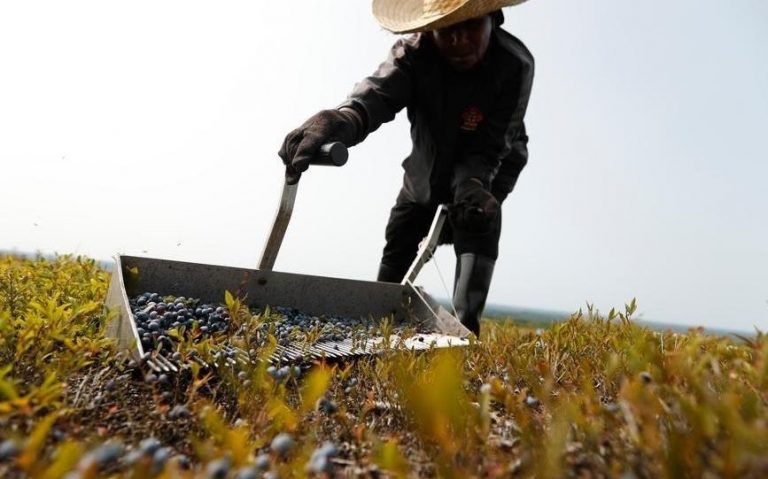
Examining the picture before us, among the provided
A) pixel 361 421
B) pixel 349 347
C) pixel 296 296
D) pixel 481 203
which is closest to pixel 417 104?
pixel 481 203

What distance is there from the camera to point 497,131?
382cm

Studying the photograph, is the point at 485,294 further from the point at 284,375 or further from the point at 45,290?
the point at 45,290

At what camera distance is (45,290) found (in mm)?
2797

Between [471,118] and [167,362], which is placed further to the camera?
[471,118]

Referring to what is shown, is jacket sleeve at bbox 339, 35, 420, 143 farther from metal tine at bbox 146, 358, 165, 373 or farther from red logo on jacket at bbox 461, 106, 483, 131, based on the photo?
metal tine at bbox 146, 358, 165, 373

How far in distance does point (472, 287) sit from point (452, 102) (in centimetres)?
126

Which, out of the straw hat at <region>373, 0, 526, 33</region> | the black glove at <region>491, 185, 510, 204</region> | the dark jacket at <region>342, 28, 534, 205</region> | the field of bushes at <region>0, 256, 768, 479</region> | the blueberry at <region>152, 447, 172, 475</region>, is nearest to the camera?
the field of bushes at <region>0, 256, 768, 479</region>

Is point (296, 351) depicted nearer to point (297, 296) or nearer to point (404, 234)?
point (297, 296)

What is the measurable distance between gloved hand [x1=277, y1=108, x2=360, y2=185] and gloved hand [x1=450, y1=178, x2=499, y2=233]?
0.79m

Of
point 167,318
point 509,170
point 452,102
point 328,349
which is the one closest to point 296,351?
point 328,349

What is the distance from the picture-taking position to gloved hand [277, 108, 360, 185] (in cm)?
277

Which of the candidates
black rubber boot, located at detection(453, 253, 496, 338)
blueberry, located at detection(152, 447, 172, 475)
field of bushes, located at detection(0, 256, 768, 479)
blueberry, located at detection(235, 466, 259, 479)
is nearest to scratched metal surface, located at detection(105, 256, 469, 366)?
field of bushes, located at detection(0, 256, 768, 479)

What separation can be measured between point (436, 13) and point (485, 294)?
1.79 m

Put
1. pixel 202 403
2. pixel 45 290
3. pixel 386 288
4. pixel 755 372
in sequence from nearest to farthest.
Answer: pixel 755 372 < pixel 202 403 < pixel 45 290 < pixel 386 288
